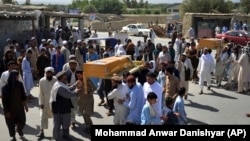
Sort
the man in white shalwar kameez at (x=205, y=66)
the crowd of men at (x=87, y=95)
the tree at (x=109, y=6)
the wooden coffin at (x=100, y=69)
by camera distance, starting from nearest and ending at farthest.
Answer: the crowd of men at (x=87, y=95) < the wooden coffin at (x=100, y=69) < the man in white shalwar kameez at (x=205, y=66) < the tree at (x=109, y=6)

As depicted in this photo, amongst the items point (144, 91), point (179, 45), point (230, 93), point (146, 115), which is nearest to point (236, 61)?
point (230, 93)

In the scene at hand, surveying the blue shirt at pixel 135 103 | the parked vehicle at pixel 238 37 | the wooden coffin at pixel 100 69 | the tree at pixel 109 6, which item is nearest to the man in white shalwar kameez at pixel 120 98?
the blue shirt at pixel 135 103

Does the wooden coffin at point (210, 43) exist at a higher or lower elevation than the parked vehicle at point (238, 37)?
higher

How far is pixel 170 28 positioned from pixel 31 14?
18882 mm

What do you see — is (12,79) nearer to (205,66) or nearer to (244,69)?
(205,66)

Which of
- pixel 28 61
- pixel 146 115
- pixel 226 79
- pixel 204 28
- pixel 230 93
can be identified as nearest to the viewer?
pixel 146 115

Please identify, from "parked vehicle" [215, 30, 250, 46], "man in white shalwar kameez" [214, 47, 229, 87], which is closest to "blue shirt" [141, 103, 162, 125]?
"man in white shalwar kameez" [214, 47, 229, 87]

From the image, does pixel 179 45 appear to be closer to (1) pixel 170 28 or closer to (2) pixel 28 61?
(2) pixel 28 61

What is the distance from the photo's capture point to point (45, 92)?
8078 mm

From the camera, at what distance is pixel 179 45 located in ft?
57.5

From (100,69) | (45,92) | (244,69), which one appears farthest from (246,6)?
(45,92)

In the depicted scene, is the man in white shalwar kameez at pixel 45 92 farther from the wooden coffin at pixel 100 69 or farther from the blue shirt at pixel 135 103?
the blue shirt at pixel 135 103

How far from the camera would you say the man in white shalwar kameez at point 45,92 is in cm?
801

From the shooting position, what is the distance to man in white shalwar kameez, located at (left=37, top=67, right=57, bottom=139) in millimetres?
8008
